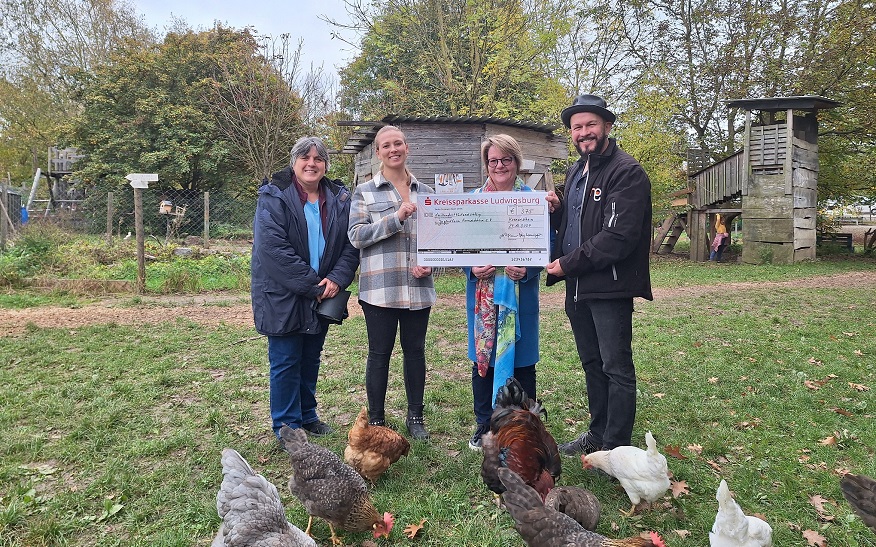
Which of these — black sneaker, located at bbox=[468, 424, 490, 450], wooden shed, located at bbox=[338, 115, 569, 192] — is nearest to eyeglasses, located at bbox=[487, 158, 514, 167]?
black sneaker, located at bbox=[468, 424, 490, 450]

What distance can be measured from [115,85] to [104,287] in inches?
666

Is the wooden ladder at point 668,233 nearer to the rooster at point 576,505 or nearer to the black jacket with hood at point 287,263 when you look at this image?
the black jacket with hood at point 287,263

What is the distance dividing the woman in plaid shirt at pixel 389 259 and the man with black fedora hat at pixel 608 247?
1.02 metres

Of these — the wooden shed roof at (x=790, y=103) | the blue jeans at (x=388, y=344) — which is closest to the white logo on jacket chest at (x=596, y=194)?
the blue jeans at (x=388, y=344)

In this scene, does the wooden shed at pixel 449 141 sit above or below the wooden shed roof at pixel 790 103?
below

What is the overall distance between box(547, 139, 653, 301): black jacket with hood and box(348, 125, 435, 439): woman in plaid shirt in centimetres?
112

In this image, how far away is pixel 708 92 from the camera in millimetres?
21406

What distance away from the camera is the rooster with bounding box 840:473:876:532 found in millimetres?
2414

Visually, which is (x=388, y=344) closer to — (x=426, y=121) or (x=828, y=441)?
(x=828, y=441)

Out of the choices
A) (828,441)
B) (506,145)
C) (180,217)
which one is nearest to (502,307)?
(506,145)

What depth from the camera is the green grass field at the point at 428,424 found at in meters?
3.05

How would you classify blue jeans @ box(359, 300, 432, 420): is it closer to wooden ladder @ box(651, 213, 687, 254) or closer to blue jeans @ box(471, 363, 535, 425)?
blue jeans @ box(471, 363, 535, 425)

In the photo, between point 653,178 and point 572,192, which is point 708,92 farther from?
point 572,192

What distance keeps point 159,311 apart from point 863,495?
9.66 metres
